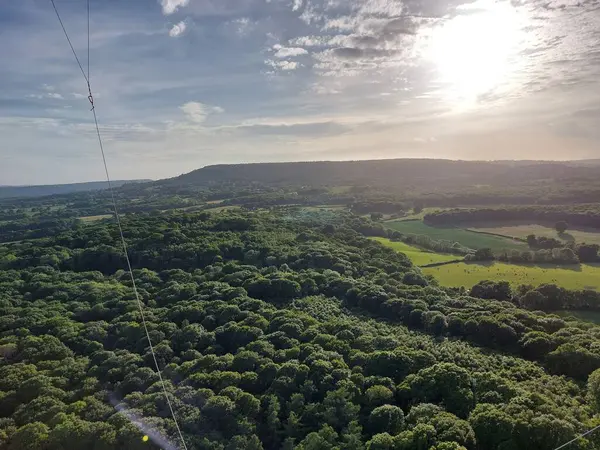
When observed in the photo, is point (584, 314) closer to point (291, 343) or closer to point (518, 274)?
point (518, 274)

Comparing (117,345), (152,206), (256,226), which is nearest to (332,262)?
(256,226)

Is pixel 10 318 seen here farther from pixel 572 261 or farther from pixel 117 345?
pixel 572 261

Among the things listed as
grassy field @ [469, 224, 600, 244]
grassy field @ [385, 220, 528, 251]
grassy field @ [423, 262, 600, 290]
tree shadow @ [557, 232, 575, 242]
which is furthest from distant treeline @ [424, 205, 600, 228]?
grassy field @ [423, 262, 600, 290]

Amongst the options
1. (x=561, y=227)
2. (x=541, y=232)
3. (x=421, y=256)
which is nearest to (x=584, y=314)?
(x=421, y=256)

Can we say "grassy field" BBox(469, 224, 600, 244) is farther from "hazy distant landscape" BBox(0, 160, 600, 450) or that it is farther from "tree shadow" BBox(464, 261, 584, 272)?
"tree shadow" BBox(464, 261, 584, 272)

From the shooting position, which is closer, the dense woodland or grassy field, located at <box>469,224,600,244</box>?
the dense woodland

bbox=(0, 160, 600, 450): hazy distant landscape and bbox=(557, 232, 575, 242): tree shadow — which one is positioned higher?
bbox=(0, 160, 600, 450): hazy distant landscape
